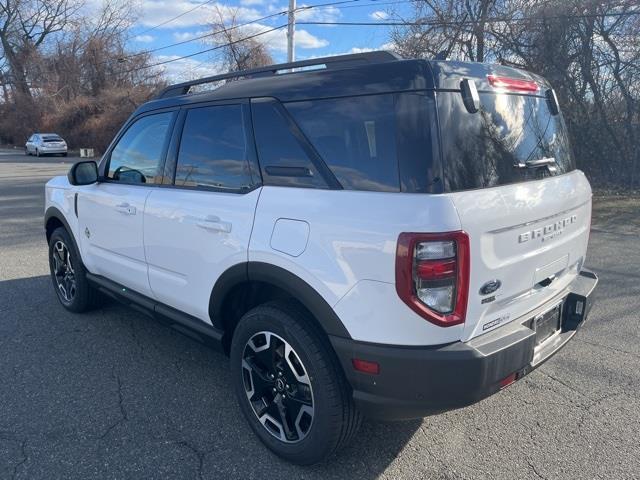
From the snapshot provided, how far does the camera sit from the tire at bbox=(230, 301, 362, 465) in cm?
236

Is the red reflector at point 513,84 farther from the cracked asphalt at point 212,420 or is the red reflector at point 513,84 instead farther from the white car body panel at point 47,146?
the white car body panel at point 47,146

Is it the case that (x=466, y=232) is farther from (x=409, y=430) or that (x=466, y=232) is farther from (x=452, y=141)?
(x=409, y=430)

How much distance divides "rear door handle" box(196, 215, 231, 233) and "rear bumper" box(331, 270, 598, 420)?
2.91 feet

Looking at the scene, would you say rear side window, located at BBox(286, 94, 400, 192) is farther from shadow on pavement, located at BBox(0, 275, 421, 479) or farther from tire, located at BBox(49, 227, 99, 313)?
tire, located at BBox(49, 227, 99, 313)

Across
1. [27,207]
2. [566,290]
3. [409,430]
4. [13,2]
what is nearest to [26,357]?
[409,430]

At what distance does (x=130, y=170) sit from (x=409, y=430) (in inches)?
105

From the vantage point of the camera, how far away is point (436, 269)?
204 cm

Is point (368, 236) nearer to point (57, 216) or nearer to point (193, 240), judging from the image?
point (193, 240)

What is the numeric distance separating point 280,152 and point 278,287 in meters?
0.70

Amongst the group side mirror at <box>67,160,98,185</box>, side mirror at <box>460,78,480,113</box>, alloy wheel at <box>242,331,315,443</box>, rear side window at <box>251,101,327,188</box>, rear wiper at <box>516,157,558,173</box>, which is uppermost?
side mirror at <box>460,78,480,113</box>

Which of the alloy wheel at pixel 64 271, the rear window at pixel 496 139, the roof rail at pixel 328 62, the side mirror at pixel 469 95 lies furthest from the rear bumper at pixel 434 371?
the alloy wheel at pixel 64 271

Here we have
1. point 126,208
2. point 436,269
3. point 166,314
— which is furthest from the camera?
A: point 126,208

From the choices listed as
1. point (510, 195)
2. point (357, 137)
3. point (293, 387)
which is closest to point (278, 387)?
point (293, 387)

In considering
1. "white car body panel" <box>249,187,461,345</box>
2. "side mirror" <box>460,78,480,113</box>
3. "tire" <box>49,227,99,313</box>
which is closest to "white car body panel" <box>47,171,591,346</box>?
"white car body panel" <box>249,187,461,345</box>
